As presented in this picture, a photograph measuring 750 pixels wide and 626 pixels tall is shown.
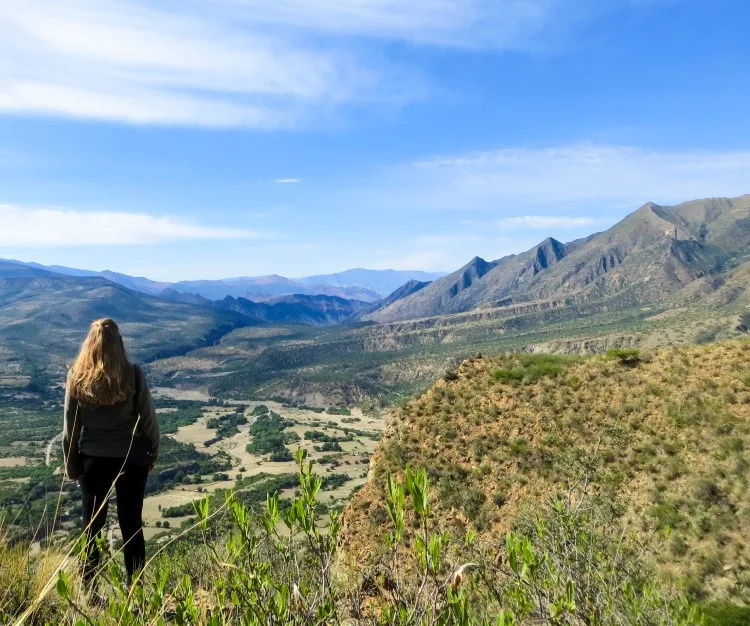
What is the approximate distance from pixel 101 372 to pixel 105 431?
54cm

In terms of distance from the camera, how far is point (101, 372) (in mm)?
4223

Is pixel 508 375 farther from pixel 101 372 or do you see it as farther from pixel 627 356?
pixel 101 372

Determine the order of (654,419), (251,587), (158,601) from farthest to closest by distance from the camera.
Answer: (654,419)
(251,587)
(158,601)

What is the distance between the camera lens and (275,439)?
83.4 metres

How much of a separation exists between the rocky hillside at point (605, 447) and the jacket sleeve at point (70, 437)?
7.61 metres

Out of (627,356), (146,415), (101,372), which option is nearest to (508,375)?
(627,356)

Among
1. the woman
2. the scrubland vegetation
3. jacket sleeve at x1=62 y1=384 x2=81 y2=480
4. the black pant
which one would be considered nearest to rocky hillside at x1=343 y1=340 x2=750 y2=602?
the scrubland vegetation

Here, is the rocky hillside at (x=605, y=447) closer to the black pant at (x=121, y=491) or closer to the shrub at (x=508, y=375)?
the shrub at (x=508, y=375)

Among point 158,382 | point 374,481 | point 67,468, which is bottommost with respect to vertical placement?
point 158,382

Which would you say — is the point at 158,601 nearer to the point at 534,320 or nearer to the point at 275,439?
the point at 275,439

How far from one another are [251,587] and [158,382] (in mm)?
182768

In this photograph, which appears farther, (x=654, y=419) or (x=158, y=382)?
(x=158, y=382)

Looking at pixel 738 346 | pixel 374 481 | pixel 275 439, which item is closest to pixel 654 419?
pixel 738 346

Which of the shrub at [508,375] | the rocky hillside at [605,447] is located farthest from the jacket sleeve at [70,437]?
the shrub at [508,375]
